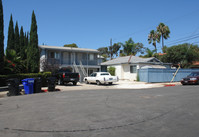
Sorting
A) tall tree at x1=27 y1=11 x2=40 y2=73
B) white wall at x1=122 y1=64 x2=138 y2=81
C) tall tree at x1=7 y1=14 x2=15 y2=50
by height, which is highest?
tall tree at x1=7 y1=14 x2=15 y2=50

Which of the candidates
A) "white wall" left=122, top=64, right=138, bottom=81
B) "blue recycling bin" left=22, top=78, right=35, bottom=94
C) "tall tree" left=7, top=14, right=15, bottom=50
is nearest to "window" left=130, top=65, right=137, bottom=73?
"white wall" left=122, top=64, right=138, bottom=81

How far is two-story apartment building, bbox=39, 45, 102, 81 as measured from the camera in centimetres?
2812

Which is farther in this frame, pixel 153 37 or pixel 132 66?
pixel 153 37

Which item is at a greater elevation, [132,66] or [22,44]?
[22,44]

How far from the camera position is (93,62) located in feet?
102

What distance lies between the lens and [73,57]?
1187 inches

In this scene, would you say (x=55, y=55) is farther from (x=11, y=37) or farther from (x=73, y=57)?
(x=11, y=37)

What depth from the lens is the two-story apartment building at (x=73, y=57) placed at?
2812 cm

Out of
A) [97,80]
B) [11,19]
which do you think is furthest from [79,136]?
[11,19]

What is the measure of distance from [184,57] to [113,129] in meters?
36.5

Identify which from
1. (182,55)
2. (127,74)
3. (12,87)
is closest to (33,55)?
(12,87)

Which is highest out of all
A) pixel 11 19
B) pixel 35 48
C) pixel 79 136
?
pixel 11 19

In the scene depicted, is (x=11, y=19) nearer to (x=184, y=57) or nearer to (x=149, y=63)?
(x=149, y=63)

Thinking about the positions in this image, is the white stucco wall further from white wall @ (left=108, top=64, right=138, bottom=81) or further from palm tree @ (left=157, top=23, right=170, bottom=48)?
palm tree @ (left=157, top=23, right=170, bottom=48)
